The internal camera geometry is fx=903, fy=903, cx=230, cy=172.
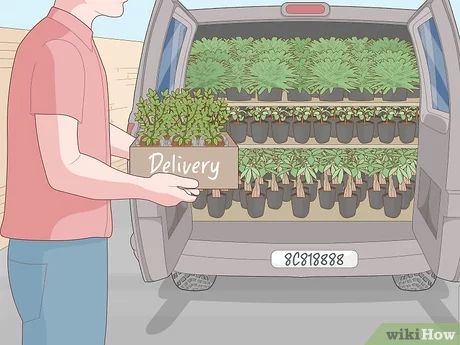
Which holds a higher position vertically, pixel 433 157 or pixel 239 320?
pixel 433 157

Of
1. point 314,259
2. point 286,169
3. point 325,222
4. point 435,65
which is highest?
point 435,65

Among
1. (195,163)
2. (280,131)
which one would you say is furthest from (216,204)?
(195,163)

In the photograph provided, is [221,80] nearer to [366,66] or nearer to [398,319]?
[366,66]

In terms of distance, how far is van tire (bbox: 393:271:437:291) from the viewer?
6508 millimetres

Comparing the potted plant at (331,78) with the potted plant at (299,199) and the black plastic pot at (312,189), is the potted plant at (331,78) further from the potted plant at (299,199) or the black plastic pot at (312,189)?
the black plastic pot at (312,189)

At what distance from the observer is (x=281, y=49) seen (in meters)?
A: 6.68

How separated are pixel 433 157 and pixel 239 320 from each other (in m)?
1.61

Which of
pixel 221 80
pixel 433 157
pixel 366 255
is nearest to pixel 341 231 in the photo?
pixel 366 255

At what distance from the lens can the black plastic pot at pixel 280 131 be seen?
663cm

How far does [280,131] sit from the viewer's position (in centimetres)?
664

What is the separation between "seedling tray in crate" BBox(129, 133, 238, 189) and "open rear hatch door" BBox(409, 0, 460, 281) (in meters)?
2.02

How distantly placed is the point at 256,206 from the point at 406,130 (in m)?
1.23

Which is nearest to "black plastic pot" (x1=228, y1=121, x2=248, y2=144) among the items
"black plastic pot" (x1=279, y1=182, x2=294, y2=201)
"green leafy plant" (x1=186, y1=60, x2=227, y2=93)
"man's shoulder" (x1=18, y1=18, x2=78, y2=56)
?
"green leafy plant" (x1=186, y1=60, x2=227, y2=93)

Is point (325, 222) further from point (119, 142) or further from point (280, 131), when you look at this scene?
point (119, 142)
